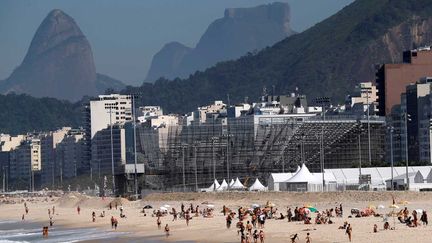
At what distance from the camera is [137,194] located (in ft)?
341

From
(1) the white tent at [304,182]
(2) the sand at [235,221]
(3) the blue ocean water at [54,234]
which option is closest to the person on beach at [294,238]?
(2) the sand at [235,221]

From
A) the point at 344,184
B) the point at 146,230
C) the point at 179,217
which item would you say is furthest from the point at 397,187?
the point at 146,230

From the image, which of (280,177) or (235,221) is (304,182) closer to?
(280,177)

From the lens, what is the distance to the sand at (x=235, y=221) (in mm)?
49781

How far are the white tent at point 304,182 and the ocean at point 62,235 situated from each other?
600 inches

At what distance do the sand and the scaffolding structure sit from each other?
852cm

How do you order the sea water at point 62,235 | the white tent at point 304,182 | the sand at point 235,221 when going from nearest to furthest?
1. the sand at point 235,221
2. the sea water at point 62,235
3. the white tent at point 304,182

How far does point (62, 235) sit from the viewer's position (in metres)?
66.2

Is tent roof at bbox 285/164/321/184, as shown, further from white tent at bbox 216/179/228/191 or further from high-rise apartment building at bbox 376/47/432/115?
high-rise apartment building at bbox 376/47/432/115

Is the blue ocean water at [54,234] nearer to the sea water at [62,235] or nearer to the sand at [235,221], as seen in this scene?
the sea water at [62,235]

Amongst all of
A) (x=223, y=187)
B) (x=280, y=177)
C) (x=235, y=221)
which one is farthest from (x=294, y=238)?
(x=223, y=187)

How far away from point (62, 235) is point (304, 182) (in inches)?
776

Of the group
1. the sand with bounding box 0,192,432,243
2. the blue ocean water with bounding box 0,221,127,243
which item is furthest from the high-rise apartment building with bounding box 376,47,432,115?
the blue ocean water with bounding box 0,221,127,243

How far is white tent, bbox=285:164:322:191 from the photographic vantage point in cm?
7994
